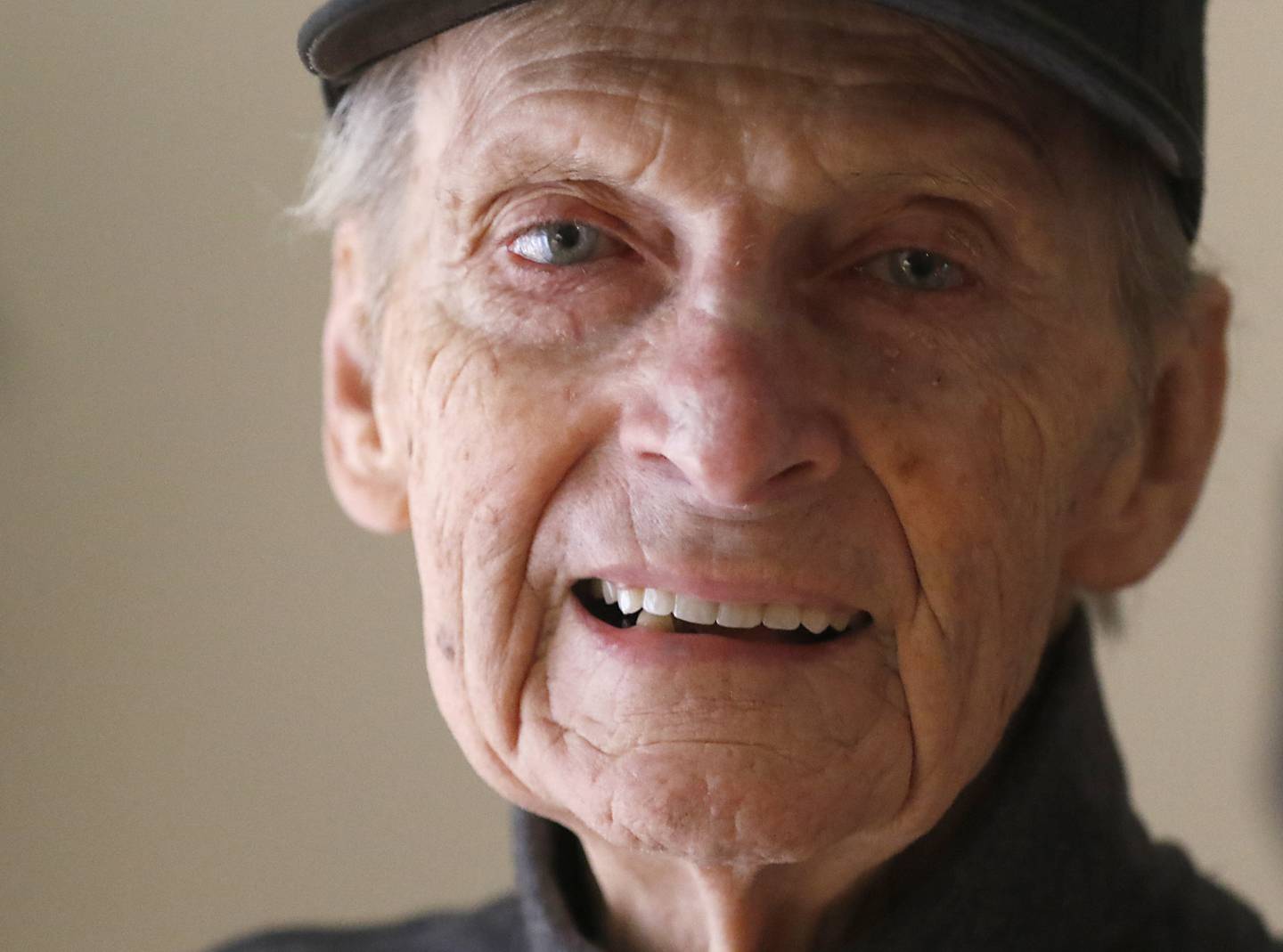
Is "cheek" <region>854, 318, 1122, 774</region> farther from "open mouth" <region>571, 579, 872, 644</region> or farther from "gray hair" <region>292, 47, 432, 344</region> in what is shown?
"gray hair" <region>292, 47, 432, 344</region>

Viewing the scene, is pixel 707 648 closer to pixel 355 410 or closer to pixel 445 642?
pixel 445 642

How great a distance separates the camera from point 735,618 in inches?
36.7

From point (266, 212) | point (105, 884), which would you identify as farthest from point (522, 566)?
point (105, 884)

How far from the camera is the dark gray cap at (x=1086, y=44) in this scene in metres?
0.88

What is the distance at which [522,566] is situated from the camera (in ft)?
3.22

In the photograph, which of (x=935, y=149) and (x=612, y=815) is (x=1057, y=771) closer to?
(x=612, y=815)

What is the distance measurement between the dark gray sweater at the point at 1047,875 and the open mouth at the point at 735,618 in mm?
208

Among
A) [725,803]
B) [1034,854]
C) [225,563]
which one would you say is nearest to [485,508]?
[725,803]

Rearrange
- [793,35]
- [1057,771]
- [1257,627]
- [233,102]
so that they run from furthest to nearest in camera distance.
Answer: [1257,627], [233,102], [1057,771], [793,35]

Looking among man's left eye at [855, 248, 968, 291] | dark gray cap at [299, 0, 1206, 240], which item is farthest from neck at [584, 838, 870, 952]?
dark gray cap at [299, 0, 1206, 240]

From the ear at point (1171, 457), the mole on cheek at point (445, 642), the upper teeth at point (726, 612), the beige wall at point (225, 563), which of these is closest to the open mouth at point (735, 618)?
the upper teeth at point (726, 612)

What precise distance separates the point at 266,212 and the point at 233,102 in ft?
0.41

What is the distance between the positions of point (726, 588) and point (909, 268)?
9.3 inches

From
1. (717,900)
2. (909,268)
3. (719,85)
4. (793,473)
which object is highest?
(719,85)
